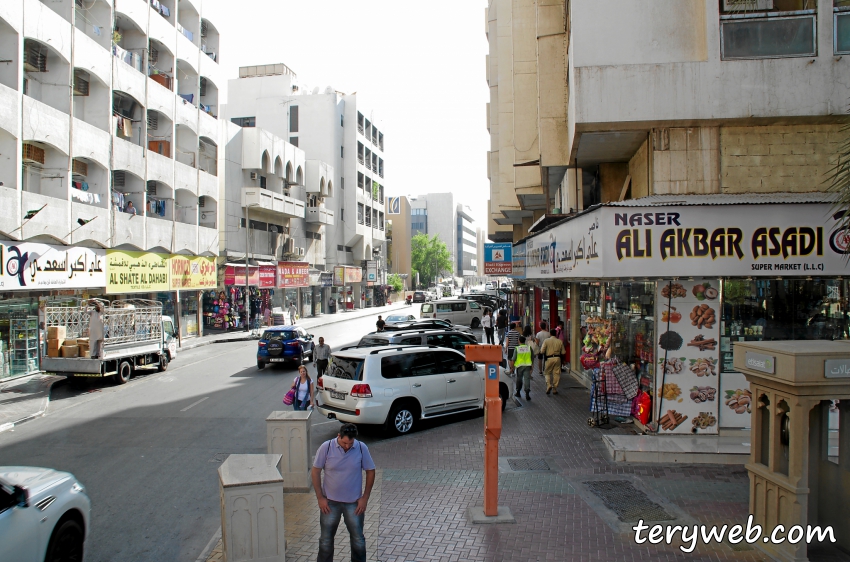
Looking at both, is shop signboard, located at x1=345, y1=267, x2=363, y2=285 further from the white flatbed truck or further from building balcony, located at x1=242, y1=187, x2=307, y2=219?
the white flatbed truck

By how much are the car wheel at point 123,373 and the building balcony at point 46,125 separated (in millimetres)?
8440

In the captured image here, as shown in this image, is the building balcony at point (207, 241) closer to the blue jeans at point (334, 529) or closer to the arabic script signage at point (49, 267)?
the arabic script signage at point (49, 267)

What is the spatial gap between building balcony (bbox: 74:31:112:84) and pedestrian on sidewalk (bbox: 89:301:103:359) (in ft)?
36.5

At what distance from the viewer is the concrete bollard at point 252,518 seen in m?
5.88

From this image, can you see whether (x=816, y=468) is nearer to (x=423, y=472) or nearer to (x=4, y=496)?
(x=423, y=472)

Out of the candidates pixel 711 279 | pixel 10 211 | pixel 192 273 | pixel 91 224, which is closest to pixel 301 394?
pixel 711 279

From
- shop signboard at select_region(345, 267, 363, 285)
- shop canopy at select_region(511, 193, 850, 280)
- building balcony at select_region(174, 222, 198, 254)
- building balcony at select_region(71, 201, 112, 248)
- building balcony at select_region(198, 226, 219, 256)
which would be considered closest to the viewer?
shop canopy at select_region(511, 193, 850, 280)

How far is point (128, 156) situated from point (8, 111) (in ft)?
25.3

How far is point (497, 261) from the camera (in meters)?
28.6

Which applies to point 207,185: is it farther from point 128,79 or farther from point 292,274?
point 292,274

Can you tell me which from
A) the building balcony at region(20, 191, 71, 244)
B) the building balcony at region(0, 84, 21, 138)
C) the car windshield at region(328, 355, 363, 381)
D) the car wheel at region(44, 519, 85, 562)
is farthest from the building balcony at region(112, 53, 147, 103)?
the car wheel at region(44, 519, 85, 562)

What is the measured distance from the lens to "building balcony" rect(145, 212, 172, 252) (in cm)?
2856

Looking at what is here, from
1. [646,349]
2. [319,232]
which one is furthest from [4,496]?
[319,232]

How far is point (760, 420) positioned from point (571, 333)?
12987mm
